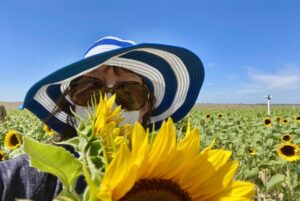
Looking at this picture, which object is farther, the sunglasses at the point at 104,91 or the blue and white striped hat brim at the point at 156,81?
the blue and white striped hat brim at the point at 156,81

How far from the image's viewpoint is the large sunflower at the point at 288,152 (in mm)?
5414

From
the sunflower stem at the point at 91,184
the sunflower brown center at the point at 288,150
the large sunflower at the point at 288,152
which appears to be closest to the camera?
the sunflower stem at the point at 91,184

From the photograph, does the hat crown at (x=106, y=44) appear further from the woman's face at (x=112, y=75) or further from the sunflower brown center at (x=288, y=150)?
the sunflower brown center at (x=288, y=150)

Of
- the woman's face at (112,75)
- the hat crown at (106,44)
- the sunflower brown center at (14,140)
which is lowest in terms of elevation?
the sunflower brown center at (14,140)

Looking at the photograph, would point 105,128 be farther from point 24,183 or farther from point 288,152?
point 288,152

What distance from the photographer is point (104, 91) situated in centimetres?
170

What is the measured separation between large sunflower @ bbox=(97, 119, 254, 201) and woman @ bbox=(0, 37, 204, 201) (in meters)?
0.76

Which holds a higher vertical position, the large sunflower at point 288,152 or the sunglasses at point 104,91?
the sunglasses at point 104,91

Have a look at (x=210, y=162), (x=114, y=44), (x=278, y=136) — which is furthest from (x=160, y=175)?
(x=278, y=136)

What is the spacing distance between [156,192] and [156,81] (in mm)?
1517

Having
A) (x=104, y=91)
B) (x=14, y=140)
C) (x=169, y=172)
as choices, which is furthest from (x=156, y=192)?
(x=14, y=140)

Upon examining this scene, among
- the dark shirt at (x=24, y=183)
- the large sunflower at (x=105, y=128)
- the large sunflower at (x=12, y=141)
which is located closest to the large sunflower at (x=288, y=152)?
the large sunflower at (x=12, y=141)

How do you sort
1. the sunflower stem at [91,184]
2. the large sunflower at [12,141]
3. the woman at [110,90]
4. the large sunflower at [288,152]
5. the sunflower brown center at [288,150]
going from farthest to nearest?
the sunflower brown center at [288,150], the large sunflower at [288,152], the large sunflower at [12,141], the woman at [110,90], the sunflower stem at [91,184]

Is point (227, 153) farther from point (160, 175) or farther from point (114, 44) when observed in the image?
point (114, 44)
